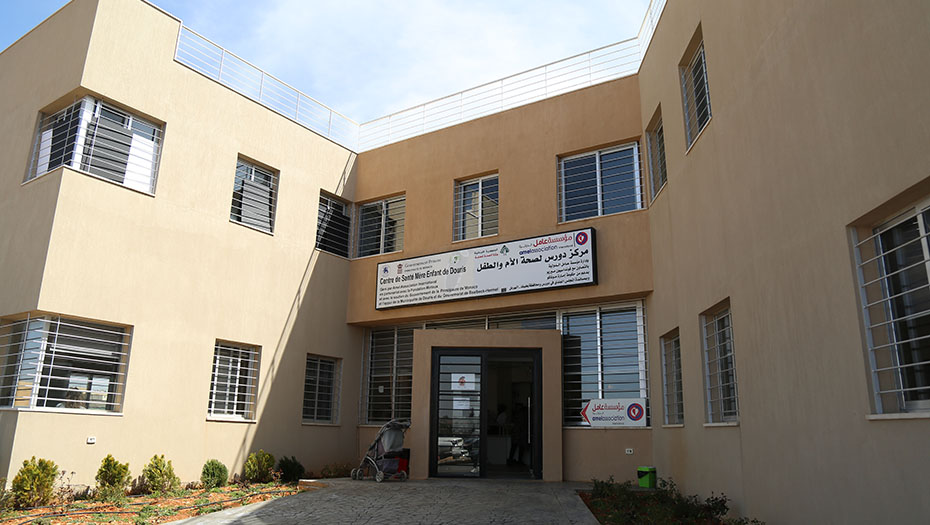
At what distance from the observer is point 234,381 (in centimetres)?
1370

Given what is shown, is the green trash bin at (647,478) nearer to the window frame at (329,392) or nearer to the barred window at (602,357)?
the barred window at (602,357)

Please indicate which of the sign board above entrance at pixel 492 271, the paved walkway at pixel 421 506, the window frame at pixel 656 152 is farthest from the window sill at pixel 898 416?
the sign board above entrance at pixel 492 271

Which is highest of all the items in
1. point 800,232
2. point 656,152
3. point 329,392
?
point 656,152

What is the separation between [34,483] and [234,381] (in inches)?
171

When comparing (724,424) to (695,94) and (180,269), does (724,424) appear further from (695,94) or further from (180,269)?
(180,269)

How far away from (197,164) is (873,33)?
12.0 meters

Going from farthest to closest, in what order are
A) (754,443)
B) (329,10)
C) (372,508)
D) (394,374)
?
Answer: (394,374), (329,10), (372,508), (754,443)

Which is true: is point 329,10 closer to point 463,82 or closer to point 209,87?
point 209,87

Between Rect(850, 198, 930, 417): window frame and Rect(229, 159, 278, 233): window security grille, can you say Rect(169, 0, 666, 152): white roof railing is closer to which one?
Rect(229, 159, 278, 233): window security grille

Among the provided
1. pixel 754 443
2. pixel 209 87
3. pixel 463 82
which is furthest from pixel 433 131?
pixel 754 443

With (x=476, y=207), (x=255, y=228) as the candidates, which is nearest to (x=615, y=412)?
(x=476, y=207)

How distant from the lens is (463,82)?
15930mm

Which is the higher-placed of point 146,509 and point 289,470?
point 289,470

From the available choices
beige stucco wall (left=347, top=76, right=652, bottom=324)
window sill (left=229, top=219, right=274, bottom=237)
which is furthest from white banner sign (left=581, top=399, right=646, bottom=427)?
window sill (left=229, top=219, right=274, bottom=237)
